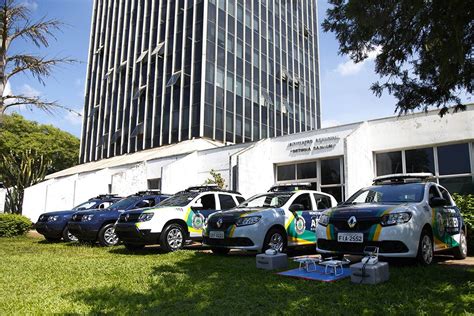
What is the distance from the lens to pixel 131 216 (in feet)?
33.8

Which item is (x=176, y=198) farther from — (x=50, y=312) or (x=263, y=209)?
(x=50, y=312)

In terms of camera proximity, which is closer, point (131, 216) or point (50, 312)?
point (50, 312)

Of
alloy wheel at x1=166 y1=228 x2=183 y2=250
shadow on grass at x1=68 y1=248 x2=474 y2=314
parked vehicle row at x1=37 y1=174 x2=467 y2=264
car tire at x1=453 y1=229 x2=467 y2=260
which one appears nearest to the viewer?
shadow on grass at x1=68 y1=248 x2=474 y2=314

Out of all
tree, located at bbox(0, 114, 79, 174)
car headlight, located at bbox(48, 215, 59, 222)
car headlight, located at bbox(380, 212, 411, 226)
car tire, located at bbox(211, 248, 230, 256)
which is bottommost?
car tire, located at bbox(211, 248, 230, 256)

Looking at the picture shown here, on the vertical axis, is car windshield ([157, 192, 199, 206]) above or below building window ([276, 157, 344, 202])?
below

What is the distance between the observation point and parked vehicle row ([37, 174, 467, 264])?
21.9 feet

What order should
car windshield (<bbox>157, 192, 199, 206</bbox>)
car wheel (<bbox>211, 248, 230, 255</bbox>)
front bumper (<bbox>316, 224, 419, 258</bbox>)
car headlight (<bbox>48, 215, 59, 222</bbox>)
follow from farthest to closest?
car headlight (<bbox>48, 215, 59, 222</bbox>) → car windshield (<bbox>157, 192, 199, 206</bbox>) → car wheel (<bbox>211, 248, 230, 255</bbox>) → front bumper (<bbox>316, 224, 419, 258</bbox>)

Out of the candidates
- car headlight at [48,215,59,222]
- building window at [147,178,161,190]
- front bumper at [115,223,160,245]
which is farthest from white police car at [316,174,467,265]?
building window at [147,178,161,190]

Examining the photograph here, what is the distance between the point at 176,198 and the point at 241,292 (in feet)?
21.2

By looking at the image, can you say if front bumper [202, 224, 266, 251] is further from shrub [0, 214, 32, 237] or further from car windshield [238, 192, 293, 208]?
shrub [0, 214, 32, 237]

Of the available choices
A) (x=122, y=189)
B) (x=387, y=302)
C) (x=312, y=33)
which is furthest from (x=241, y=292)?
(x=312, y=33)

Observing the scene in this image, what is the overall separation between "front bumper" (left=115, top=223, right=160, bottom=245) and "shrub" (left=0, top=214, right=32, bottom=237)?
885 centimetres

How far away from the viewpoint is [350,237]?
6.81 meters

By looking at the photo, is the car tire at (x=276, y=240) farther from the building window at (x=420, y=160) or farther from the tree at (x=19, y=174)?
the tree at (x=19, y=174)
